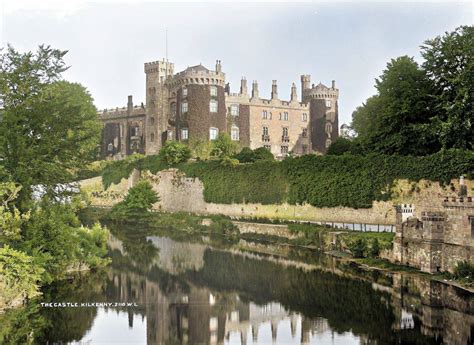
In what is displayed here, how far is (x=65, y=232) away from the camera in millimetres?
23188

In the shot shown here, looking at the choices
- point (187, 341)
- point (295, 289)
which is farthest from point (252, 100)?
point (187, 341)

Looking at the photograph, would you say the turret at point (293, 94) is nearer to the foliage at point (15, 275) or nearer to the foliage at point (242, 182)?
the foliage at point (242, 182)

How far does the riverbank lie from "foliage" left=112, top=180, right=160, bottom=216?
1.15 meters

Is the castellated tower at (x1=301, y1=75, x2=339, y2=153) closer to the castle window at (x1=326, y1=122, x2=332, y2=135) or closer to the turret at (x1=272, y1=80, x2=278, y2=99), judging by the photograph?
the castle window at (x1=326, y1=122, x2=332, y2=135)

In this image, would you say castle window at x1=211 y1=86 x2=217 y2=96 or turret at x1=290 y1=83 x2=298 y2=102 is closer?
castle window at x1=211 y1=86 x2=217 y2=96

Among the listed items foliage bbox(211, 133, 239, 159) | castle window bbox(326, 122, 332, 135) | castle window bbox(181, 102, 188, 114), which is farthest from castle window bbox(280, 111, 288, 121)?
foliage bbox(211, 133, 239, 159)

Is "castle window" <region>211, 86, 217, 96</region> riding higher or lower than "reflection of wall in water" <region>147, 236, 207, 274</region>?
higher

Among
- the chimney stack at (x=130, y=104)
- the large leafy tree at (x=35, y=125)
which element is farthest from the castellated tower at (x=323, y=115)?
the large leafy tree at (x=35, y=125)

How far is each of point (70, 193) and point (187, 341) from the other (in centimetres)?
961

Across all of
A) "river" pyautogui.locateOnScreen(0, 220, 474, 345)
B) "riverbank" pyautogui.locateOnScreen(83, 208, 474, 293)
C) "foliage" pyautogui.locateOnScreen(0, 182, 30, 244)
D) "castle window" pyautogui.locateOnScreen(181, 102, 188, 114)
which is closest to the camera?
"river" pyautogui.locateOnScreen(0, 220, 474, 345)

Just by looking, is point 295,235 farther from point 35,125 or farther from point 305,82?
point 305,82

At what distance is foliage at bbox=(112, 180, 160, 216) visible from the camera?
49875 millimetres

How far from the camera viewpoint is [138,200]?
50.1 m

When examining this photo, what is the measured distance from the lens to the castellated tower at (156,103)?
196 ft
